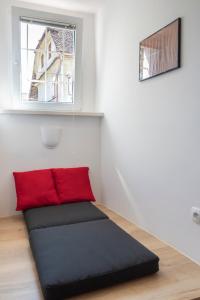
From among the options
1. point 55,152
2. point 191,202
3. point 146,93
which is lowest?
point 191,202

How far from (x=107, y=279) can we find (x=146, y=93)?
1.41 m

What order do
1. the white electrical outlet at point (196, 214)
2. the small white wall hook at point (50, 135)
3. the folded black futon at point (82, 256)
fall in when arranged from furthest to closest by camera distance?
the small white wall hook at point (50, 135) → the white electrical outlet at point (196, 214) → the folded black futon at point (82, 256)

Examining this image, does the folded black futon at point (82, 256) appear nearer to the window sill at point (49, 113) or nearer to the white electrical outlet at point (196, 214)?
the white electrical outlet at point (196, 214)

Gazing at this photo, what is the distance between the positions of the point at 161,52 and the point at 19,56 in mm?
1557

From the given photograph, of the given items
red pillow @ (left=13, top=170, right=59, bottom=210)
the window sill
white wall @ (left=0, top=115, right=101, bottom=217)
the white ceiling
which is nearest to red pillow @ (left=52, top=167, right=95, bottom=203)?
red pillow @ (left=13, top=170, right=59, bottom=210)

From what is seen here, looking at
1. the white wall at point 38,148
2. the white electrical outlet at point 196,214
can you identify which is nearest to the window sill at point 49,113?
the white wall at point 38,148

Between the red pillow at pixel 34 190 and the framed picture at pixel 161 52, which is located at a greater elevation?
the framed picture at pixel 161 52

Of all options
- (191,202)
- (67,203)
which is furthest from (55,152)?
(191,202)

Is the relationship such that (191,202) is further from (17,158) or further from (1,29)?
(1,29)

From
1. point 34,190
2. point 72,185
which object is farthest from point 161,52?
point 34,190

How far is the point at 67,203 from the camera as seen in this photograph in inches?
103

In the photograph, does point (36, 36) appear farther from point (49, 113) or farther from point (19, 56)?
point (49, 113)

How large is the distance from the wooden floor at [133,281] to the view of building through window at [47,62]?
1.64 meters

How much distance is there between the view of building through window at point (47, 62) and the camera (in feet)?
9.29
